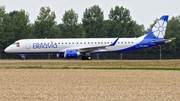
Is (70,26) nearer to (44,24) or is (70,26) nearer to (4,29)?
(44,24)

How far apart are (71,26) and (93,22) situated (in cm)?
912

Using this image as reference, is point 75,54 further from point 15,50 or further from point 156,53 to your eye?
point 156,53

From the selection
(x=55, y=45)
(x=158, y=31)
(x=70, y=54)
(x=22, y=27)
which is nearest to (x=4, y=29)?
(x=22, y=27)

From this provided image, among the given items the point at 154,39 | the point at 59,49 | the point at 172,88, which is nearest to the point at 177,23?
the point at 154,39

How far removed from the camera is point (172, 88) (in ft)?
48.8

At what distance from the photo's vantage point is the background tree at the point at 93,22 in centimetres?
6353

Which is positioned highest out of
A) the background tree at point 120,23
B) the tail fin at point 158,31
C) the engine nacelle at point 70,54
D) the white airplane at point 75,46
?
the background tree at point 120,23

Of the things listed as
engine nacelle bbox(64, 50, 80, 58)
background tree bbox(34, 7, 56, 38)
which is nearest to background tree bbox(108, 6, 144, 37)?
background tree bbox(34, 7, 56, 38)

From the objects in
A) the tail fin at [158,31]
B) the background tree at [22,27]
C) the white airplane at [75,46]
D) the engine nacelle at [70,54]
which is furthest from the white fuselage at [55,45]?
the background tree at [22,27]

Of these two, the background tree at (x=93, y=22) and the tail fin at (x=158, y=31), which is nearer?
the tail fin at (x=158, y=31)

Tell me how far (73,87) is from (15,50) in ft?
85.0

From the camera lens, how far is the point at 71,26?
5747cm

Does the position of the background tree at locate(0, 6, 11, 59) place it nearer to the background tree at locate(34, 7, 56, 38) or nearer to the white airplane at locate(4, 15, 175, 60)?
the background tree at locate(34, 7, 56, 38)

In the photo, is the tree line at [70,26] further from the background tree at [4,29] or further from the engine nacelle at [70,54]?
the engine nacelle at [70,54]
